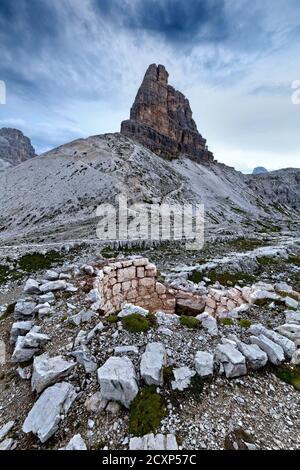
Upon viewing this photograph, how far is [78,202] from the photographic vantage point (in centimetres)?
6506

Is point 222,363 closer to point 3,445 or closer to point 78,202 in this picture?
point 3,445

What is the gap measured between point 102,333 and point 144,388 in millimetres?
2258

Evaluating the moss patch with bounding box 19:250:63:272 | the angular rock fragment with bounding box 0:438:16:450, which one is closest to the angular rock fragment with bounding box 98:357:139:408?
the angular rock fragment with bounding box 0:438:16:450

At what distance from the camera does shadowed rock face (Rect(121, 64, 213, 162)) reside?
486ft

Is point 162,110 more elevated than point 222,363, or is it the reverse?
point 162,110

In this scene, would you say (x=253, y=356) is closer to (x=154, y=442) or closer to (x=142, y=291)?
(x=154, y=442)

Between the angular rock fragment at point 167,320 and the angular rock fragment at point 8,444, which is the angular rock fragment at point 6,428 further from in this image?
the angular rock fragment at point 167,320

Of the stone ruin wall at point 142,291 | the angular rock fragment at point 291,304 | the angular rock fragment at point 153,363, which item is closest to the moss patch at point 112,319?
the angular rock fragment at point 153,363

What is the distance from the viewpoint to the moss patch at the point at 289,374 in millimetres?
5850

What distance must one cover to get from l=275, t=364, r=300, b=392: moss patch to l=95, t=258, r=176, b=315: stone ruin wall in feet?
24.6

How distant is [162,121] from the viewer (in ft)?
540

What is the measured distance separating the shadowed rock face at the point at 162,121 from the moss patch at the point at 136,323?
144 meters

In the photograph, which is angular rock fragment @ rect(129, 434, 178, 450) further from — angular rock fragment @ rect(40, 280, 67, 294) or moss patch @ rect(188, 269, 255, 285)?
moss patch @ rect(188, 269, 255, 285)
